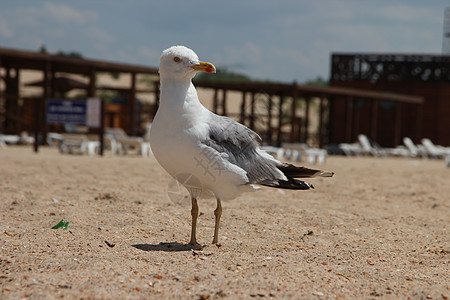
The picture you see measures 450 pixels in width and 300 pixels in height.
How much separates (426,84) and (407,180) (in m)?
21.3

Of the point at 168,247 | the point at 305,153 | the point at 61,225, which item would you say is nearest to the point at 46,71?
the point at 305,153

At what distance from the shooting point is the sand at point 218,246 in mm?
3133

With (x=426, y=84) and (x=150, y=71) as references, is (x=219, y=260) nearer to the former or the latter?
(x=150, y=71)

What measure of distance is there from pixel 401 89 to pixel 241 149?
28448 mm

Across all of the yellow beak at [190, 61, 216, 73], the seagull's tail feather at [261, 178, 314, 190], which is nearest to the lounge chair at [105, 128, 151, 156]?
the seagull's tail feather at [261, 178, 314, 190]

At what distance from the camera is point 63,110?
15383mm

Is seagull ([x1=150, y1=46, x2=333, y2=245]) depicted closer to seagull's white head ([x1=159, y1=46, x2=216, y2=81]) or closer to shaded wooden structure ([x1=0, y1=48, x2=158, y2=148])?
seagull's white head ([x1=159, y1=46, x2=216, y2=81])

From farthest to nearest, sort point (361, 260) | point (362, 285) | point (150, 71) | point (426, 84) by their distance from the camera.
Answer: point (426, 84) < point (150, 71) < point (361, 260) < point (362, 285)

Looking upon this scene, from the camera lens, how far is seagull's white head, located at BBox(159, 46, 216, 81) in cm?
396

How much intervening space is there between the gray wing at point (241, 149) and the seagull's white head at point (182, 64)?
40cm

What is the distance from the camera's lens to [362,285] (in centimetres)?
333

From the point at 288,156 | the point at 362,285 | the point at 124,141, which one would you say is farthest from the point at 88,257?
the point at 288,156

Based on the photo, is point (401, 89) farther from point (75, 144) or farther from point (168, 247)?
point (168, 247)

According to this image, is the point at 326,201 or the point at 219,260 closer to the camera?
the point at 219,260
